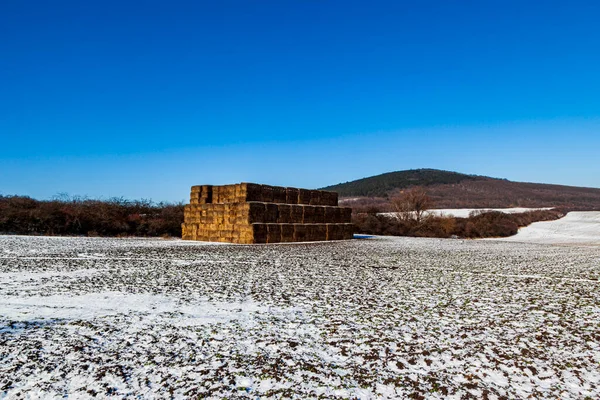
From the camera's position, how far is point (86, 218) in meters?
21.5

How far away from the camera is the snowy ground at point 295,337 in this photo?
2738 millimetres

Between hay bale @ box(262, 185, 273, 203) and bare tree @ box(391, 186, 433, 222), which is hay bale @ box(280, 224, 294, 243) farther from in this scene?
bare tree @ box(391, 186, 433, 222)

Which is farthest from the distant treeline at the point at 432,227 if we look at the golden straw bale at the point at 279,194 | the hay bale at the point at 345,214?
the golden straw bale at the point at 279,194

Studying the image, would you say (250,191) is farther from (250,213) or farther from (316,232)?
(316,232)

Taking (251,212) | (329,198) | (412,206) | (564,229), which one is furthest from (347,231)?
(564,229)

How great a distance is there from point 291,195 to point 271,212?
6.17ft

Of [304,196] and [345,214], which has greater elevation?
[304,196]

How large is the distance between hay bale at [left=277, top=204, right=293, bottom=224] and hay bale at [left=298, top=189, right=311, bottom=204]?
1.16 meters

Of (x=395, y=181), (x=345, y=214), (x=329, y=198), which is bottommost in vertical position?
(x=345, y=214)

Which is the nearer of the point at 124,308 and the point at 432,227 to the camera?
the point at 124,308

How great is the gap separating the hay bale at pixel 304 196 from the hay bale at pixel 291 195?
23 cm

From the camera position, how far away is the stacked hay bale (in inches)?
661

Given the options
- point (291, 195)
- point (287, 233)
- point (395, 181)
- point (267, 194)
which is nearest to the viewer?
point (267, 194)

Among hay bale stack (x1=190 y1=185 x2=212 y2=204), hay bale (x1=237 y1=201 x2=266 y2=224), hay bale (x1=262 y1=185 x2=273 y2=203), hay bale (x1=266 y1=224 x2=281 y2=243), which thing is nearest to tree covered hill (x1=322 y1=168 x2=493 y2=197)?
hay bale (x1=262 y1=185 x2=273 y2=203)
